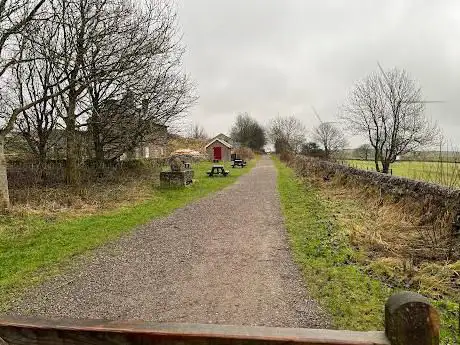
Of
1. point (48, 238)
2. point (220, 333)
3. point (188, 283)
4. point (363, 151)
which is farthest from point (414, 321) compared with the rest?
point (363, 151)

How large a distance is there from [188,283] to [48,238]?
4.72m

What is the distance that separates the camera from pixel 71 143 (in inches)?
585

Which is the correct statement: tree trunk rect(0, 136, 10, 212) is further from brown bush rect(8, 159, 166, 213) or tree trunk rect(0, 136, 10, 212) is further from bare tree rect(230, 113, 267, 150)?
bare tree rect(230, 113, 267, 150)

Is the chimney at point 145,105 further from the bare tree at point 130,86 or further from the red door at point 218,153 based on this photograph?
the red door at point 218,153

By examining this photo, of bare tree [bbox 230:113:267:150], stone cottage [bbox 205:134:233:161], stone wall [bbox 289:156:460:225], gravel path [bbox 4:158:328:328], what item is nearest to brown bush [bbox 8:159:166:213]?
gravel path [bbox 4:158:328:328]

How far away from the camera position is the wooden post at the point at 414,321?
3.66ft

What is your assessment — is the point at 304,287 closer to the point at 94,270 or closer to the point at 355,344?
the point at 94,270

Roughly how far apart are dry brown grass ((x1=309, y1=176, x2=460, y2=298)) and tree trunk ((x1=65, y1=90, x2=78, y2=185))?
419 inches

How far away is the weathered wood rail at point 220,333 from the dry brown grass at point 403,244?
4.07m

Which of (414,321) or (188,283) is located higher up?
(414,321)

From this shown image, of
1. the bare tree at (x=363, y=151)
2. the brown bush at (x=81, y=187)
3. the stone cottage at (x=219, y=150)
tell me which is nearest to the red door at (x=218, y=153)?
the stone cottage at (x=219, y=150)

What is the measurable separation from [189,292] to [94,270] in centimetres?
207

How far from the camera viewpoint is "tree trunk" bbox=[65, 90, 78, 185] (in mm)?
14797

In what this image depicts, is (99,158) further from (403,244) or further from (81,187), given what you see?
(403,244)
